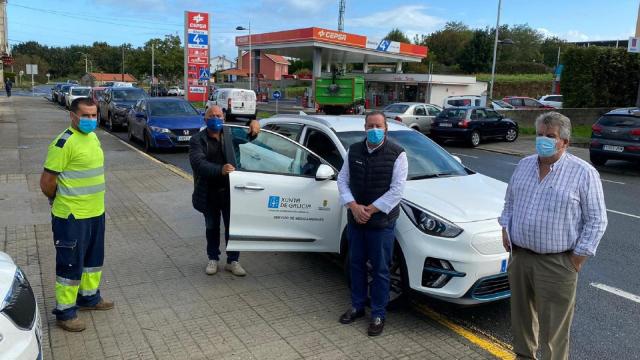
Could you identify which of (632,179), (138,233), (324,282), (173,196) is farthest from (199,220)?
(632,179)

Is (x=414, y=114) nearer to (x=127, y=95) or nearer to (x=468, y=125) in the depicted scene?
(x=468, y=125)

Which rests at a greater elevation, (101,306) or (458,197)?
(458,197)

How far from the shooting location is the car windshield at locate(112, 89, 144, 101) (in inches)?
834

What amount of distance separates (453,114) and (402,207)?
15.7m

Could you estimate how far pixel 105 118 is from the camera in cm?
2186

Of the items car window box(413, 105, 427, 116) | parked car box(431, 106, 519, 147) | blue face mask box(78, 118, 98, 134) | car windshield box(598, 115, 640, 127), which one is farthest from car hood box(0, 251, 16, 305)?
car window box(413, 105, 427, 116)

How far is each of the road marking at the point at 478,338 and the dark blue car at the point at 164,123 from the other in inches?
418

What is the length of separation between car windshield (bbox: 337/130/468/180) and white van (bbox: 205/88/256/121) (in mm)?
22408

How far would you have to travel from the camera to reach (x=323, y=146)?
18.6 ft

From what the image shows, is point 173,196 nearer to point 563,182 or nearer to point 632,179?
point 563,182

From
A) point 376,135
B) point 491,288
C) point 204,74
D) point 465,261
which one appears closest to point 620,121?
point 491,288

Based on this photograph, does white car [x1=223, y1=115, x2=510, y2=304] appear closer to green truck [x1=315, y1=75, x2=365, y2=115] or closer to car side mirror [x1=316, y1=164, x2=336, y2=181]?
car side mirror [x1=316, y1=164, x2=336, y2=181]

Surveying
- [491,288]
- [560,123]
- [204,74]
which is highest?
[204,74]

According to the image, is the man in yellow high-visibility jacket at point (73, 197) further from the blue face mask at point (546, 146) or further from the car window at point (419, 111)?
the car window at point (419, 111)
